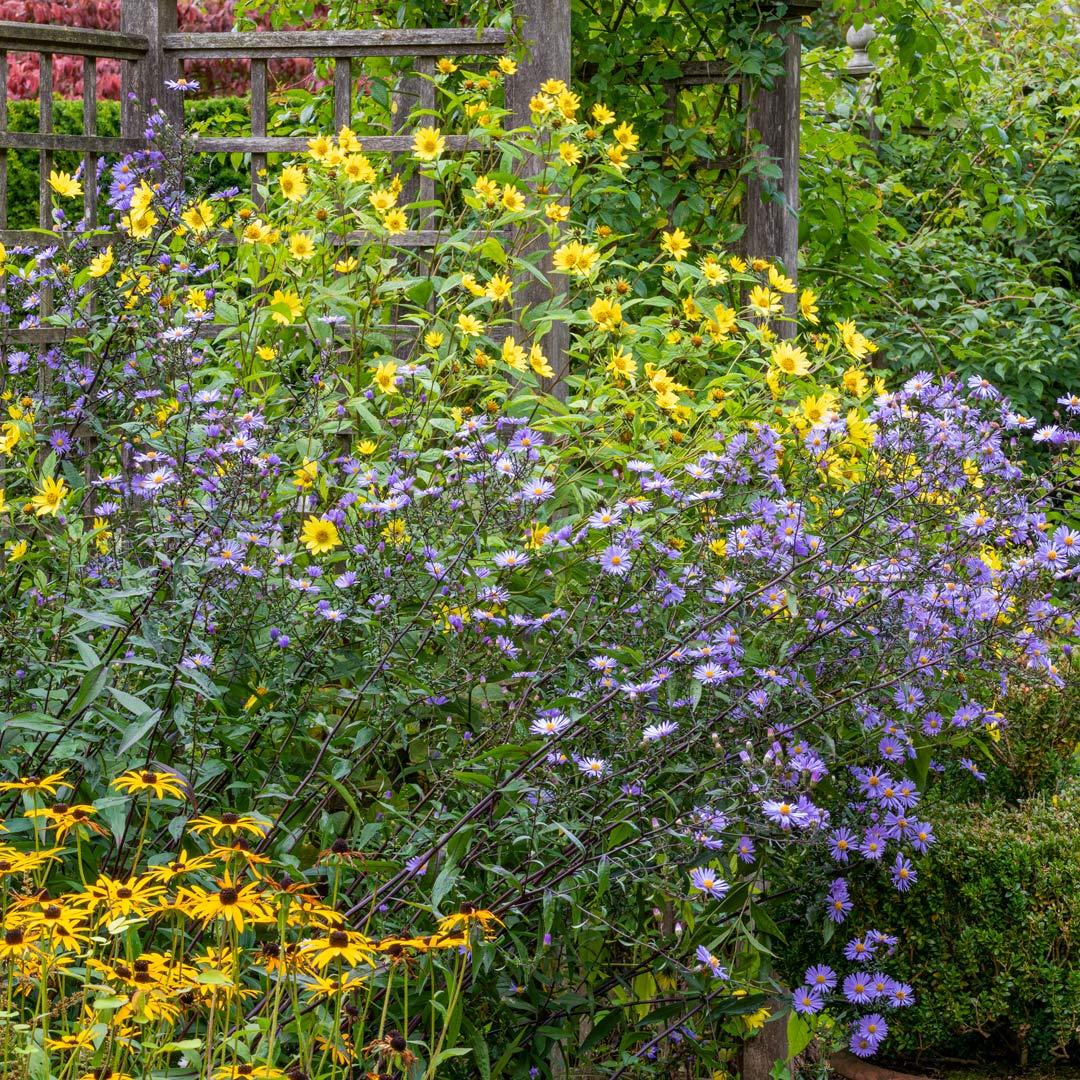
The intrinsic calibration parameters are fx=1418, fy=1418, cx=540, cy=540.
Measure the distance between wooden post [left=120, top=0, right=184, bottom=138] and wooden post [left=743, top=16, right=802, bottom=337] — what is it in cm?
168

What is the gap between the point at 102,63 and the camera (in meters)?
8.93

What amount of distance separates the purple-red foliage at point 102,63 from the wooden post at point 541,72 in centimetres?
548

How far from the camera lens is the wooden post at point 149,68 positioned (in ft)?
12.2

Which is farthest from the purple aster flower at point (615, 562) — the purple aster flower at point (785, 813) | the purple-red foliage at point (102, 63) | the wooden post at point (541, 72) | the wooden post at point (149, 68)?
the purple-red foliage at point (102, 63)

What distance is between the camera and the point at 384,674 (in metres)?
2.01

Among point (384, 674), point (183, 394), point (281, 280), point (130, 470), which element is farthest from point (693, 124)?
point (384, 674)

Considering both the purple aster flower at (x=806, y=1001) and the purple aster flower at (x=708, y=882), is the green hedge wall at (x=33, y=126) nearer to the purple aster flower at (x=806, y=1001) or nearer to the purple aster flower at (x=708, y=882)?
the purple aster flower at (x=806, y=1001)

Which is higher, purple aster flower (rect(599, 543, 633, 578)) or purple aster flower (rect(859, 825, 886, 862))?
purple aster flower (rect(599, 543, 633, 578))

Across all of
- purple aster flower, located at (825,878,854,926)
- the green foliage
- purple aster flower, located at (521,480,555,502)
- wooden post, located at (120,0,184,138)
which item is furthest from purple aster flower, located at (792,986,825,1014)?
the green foliage

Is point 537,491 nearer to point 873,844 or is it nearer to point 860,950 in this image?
point 873,844

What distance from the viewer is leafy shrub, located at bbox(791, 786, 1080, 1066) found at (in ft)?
7.36

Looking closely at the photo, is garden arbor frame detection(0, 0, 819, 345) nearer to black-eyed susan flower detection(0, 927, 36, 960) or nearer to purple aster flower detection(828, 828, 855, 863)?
purple aster flower detection(828, 828, 855, 863)

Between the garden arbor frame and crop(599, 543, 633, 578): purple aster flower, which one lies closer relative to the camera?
crop(599, 543, 633, 578): purple aster flower

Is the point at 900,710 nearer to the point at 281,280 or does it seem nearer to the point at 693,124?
the point at 281,280
